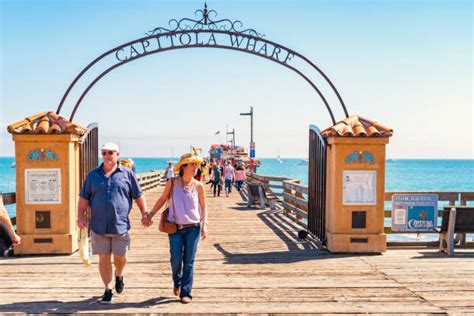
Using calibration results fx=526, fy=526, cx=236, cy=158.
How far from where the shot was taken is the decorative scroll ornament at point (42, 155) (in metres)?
7.99

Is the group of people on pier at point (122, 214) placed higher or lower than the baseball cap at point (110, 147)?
lower

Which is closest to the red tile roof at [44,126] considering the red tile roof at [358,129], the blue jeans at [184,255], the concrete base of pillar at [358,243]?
the blue jeans at [184,255]

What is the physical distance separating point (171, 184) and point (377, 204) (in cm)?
400

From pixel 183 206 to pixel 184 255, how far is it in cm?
53

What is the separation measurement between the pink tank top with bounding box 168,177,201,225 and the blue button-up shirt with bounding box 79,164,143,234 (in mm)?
509

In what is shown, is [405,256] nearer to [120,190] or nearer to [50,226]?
[120,190]

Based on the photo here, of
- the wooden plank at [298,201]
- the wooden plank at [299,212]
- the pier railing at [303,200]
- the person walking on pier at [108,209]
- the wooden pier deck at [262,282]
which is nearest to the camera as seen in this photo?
the wooden pier deck at [262,282]

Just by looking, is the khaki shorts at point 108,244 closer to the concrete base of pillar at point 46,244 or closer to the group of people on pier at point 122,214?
the group of people on pier at point 122,214

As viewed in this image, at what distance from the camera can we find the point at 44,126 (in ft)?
26.0

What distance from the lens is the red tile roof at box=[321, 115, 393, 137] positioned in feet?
26.9

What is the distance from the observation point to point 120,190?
219 inches

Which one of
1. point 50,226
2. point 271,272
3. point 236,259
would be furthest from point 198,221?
point 50,226

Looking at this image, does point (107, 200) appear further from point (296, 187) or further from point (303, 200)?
point (296, 187)

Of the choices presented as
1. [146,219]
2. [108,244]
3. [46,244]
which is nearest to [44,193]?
[46,244]
